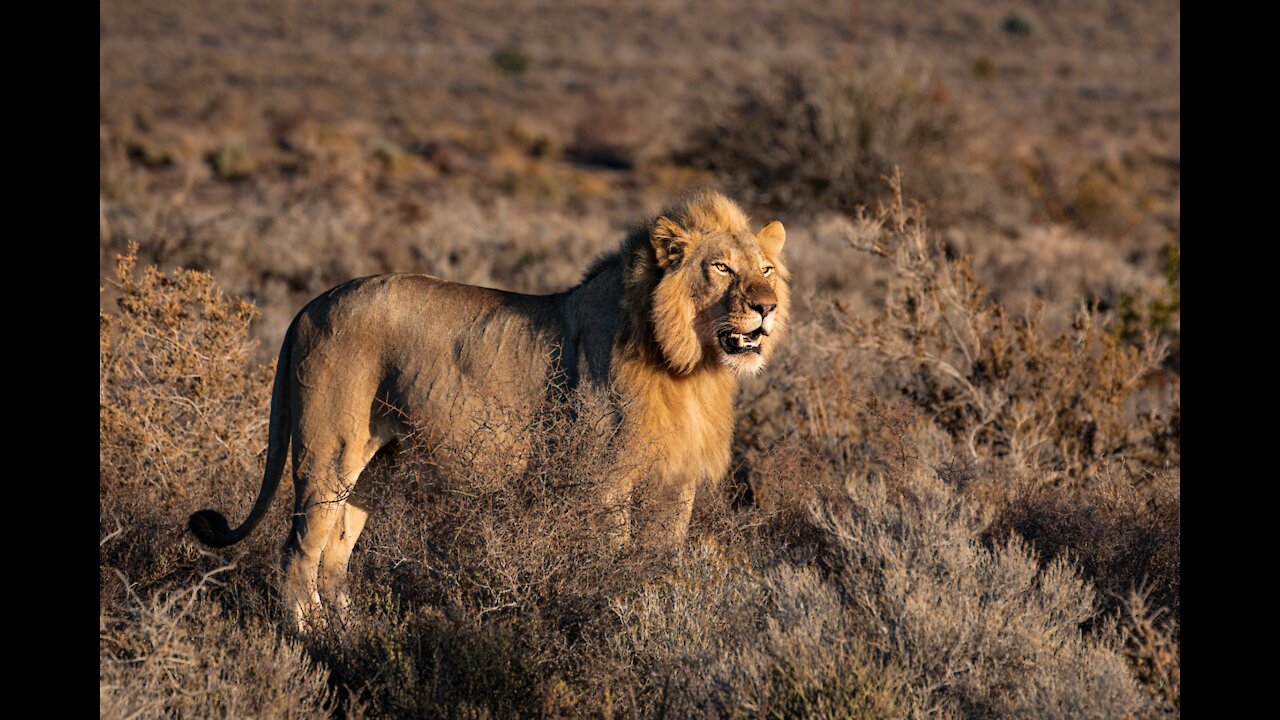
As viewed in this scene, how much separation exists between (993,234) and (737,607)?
15132 mm

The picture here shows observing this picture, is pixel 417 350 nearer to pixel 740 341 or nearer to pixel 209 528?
pixel 209 528

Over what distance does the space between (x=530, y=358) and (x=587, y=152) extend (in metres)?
32.9

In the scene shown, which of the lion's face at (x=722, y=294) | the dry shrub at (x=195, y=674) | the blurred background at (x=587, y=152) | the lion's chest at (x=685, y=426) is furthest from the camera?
the blurred background at (x=587, y=152)

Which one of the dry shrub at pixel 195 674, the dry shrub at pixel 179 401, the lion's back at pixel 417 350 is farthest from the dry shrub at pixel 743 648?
the dry shrub at pixel 179 401

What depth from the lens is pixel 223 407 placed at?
745 cm

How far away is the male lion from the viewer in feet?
19.1

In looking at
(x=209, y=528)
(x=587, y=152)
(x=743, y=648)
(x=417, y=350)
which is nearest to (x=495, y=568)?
(x=743, y=648)

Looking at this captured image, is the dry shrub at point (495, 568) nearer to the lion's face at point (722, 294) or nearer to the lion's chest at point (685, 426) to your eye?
the lion's chest at point (685, 426)

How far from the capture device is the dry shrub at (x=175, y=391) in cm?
720

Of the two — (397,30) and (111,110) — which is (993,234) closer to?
(111,110)

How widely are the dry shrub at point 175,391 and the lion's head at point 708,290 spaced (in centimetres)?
287

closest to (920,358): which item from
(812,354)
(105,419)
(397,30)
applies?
(812,354)

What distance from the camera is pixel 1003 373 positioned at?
826 cm

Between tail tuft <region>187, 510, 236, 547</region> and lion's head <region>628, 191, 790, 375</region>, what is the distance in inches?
88.5
